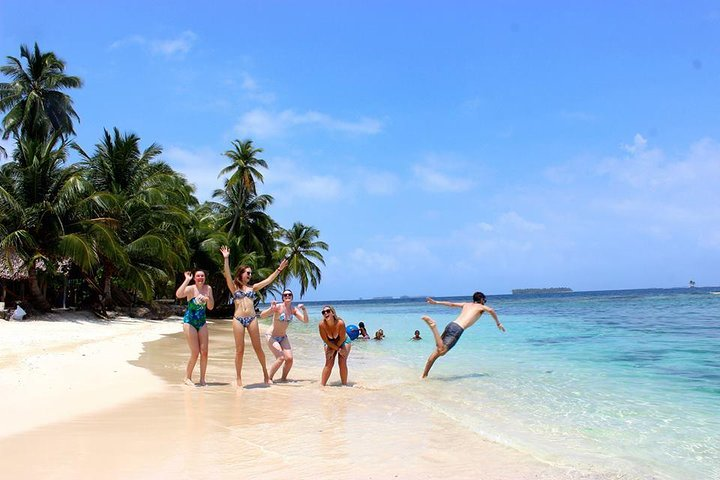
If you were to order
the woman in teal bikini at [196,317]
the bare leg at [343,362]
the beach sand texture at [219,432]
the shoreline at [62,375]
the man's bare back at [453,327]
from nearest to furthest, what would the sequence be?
the beach sand texture at [219,432] → the shoreline at [62,375] → the woman in teal bikini at [196,317] → the bare leg at [343,362] → the man's bare back at [453,327]

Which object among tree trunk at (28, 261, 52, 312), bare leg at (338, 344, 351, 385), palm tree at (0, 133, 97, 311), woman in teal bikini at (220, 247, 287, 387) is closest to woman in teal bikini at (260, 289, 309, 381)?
woman in teal bikini at (220, 247, 287, 387)

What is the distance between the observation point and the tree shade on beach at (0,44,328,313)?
18078 millimetres

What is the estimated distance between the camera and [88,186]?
19188mm

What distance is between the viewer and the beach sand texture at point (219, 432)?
4.00m

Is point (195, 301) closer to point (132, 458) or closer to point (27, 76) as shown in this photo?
point (132, 458)

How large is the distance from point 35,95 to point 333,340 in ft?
93.0

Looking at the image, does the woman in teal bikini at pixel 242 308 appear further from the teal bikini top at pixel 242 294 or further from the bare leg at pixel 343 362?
the bare leg at pixel 343 362

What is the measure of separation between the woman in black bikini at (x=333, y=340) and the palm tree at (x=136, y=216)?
15.0 metres

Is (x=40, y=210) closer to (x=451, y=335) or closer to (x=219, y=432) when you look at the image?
(x=451, y=335)

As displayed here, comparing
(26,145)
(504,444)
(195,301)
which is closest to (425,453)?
(504,444)

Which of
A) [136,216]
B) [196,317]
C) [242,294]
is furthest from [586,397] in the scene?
[136,216]

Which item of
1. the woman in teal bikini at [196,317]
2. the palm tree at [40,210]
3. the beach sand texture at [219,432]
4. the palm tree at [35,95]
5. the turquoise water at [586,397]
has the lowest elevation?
the turquoise water at [586,397]

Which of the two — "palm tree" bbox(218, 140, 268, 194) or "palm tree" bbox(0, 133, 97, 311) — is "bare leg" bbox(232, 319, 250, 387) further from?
"palm tree" bbox(218, 140, 268, 194)

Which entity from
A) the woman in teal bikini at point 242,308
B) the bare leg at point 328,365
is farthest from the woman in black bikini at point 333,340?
the woman in teal bikini at point 242,308
